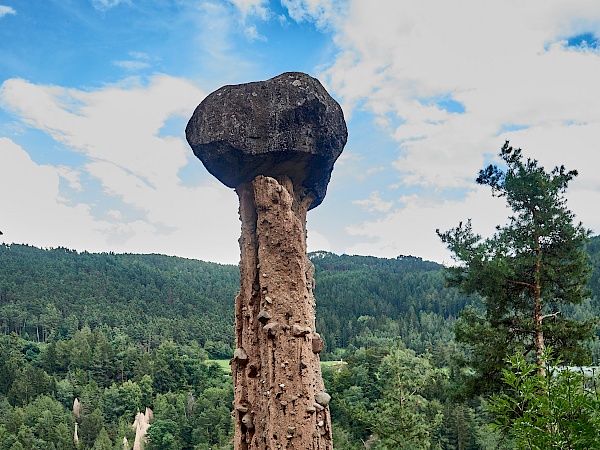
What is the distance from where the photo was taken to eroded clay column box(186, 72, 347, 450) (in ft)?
23.0

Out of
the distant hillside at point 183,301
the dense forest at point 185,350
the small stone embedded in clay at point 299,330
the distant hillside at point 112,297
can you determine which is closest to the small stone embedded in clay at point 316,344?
the small stone embedded in clay at point 299,330

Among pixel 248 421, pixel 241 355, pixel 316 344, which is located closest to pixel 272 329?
pixel 316 344

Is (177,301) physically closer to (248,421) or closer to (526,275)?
(526,275)

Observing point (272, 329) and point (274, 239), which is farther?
point (274, 239)

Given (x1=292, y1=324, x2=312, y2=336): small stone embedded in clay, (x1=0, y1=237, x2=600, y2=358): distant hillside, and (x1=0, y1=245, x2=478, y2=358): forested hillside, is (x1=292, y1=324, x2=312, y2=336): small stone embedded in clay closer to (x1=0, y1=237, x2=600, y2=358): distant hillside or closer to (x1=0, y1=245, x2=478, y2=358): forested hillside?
(x1=0, y1=245, x2=478, y2=358): forested hillside

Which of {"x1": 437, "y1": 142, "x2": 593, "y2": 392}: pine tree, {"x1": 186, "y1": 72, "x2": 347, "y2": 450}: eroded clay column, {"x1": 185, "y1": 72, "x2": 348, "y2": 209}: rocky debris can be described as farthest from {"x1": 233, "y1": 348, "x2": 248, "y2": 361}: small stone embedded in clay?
{"x1": 437, "y1": 142, "x2": 593, "y2": 392}: pine tree

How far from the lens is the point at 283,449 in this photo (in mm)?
6711

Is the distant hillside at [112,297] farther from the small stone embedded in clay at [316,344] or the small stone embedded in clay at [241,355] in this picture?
the small stone embedded in clay at [316,344]

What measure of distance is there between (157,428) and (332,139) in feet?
150

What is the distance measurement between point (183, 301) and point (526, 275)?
11206 cm

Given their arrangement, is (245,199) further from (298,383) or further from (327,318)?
(327,318)

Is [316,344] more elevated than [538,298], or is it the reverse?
[538,298]

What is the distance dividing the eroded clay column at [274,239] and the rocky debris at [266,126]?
0.06ft

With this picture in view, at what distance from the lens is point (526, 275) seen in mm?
12562
